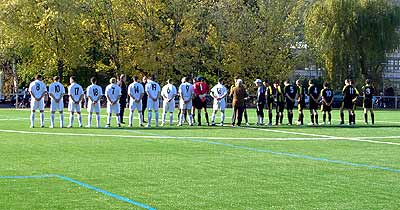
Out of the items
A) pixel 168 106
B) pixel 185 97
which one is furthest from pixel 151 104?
pixel 185 97

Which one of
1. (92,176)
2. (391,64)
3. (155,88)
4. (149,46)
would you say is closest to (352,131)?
(155,88)

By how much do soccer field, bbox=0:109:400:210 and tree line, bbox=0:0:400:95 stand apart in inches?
1299

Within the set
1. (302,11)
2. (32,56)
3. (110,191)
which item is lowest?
(110,191)

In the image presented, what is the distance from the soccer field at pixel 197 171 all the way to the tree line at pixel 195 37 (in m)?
33.0

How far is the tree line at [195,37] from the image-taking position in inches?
2205

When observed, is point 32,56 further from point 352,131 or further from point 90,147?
point 90,147

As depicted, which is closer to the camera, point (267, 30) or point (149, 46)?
point (149, 46)

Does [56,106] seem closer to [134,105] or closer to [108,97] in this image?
[108,97]

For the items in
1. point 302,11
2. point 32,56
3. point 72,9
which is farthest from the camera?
point 302,11

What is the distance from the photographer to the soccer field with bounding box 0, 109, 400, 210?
10711mm

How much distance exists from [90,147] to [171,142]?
276cm

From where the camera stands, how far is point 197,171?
1404cm

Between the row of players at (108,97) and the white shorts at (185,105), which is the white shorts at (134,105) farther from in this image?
the white shorts at (185,105)

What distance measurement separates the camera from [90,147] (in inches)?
739
